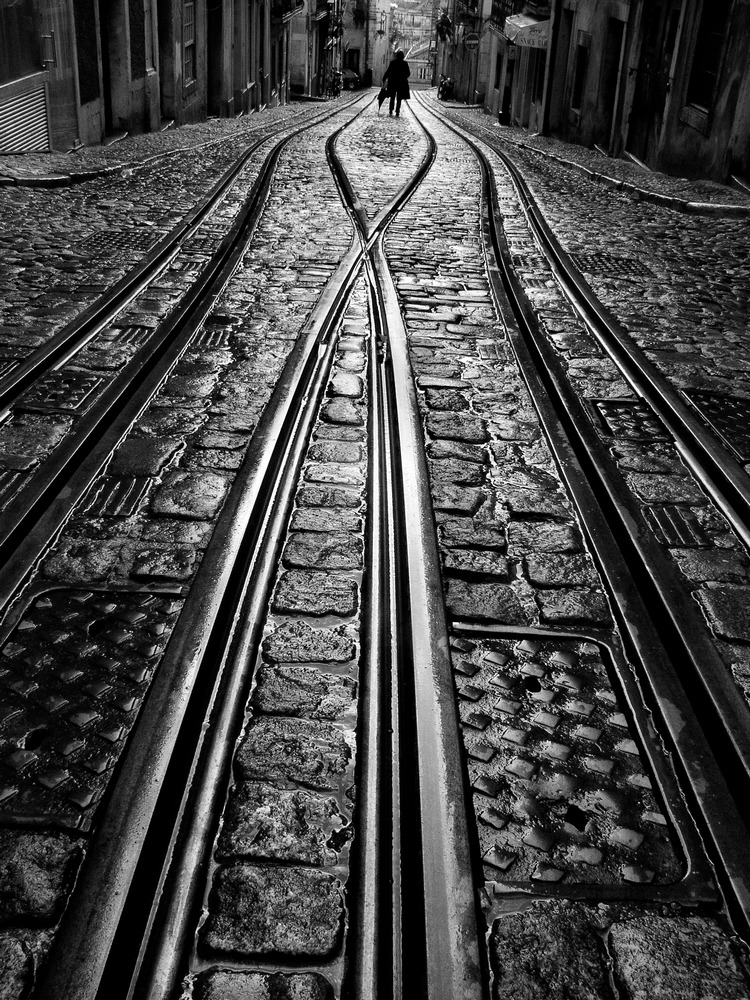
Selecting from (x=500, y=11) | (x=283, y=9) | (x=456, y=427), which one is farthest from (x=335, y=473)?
(x=283, y=9)

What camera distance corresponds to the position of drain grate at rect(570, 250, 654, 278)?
829cm

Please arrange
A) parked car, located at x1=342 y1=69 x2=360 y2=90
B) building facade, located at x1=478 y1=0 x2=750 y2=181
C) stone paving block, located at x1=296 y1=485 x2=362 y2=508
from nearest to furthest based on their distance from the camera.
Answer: stone paving block, located at x1=296 y1=485 x2=362 y2=508
building facade, located at x1=478 y1=0 x2=750 y2=181
parked car, located at x1=342 y1=69 x2=360 y2=90

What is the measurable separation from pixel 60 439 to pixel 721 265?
21.7ft

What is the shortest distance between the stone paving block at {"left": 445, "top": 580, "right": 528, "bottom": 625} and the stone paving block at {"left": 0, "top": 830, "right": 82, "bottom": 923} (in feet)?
4.94

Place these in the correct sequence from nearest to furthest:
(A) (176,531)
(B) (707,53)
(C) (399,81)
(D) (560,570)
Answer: (D) (560,570)
(A) (176,531)
(B) (707,53)
(C) (399,81)

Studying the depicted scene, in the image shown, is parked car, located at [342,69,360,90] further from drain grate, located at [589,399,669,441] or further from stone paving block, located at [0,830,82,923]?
stone paving block, located at [0,830,82,923]

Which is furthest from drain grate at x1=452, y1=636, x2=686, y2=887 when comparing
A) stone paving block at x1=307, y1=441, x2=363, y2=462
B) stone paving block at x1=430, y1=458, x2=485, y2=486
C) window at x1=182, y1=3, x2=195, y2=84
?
window at x1=182, y1=3, x2=195, y2=84

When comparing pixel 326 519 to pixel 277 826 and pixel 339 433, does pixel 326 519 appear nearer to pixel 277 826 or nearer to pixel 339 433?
pixel 339 433

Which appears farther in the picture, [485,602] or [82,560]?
[82,560]

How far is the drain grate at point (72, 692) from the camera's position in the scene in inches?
96.3

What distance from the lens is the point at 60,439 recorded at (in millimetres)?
4480

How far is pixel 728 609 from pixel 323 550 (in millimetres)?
1475

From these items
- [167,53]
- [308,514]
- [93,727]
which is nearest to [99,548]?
[308,514]

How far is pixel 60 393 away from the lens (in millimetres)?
5047
